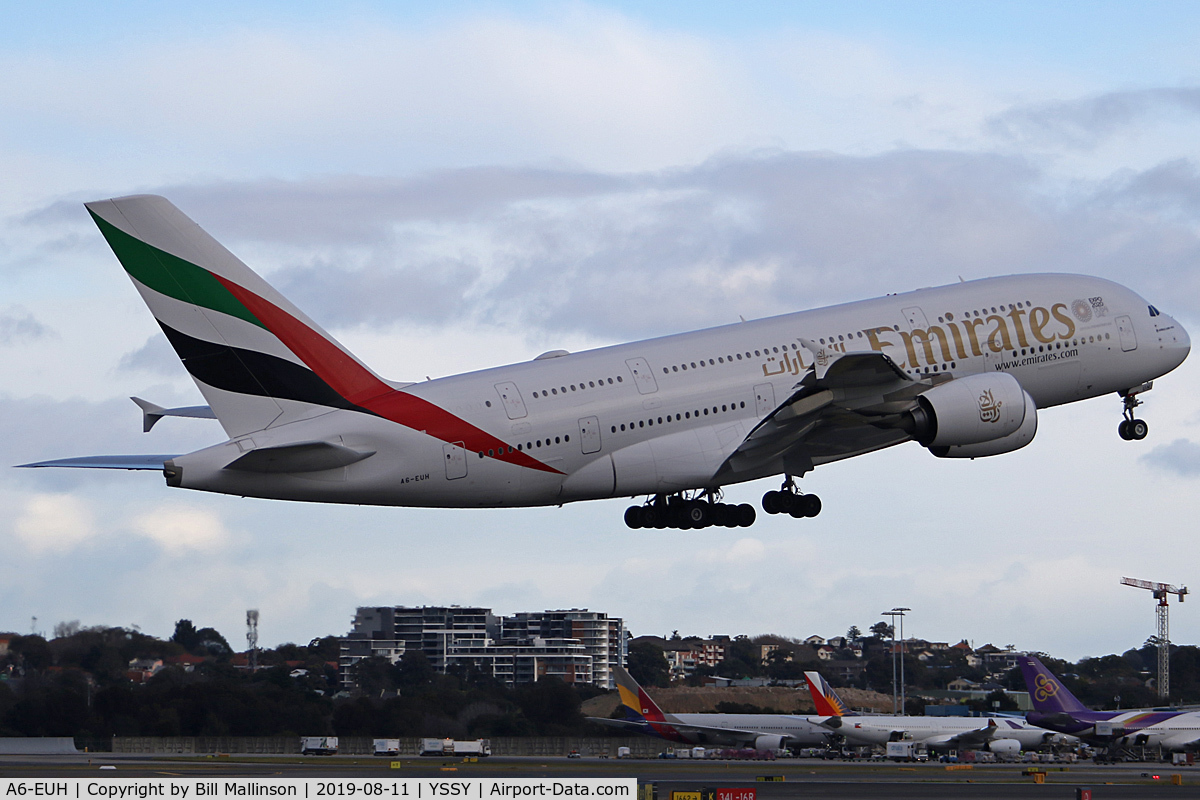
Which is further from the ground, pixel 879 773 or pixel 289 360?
pixel 289 360

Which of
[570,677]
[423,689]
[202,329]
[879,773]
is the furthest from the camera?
[570,677]

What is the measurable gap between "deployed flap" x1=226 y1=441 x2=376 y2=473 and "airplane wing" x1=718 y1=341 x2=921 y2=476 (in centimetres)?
1062

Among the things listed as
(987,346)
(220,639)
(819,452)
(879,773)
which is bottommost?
(879,773)

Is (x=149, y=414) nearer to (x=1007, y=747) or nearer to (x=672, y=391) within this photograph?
(x=672, y=391)

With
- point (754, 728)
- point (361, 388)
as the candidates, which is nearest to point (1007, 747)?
point (754, 728)

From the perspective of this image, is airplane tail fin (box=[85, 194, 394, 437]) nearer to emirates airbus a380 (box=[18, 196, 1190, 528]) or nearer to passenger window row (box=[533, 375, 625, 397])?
emirates airbus a380 (box=[18, 196, 1190, 528])

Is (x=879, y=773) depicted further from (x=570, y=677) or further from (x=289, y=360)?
(x=289, y=360)

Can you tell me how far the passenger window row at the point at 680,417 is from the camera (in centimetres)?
4022

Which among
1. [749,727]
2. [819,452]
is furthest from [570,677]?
[819,452]

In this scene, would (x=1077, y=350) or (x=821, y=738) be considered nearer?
(x=1077, y=350)

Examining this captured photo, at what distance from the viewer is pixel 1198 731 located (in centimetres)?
7656

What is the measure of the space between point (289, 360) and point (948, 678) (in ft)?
345

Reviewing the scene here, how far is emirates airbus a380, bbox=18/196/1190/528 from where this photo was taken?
37344 millimetres

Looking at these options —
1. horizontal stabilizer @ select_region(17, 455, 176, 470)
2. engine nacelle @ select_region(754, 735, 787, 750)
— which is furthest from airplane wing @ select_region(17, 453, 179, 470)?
engine nacelle @ select_region(754, 735, 787, 750)
